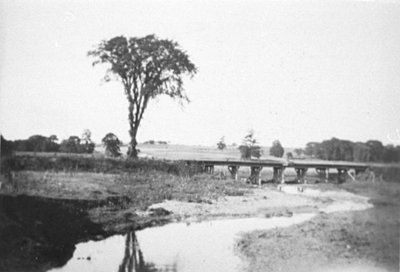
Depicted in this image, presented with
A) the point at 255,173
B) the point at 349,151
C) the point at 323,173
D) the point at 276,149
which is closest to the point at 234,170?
the point at 255,173

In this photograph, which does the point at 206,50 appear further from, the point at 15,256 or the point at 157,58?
the point at 15,256

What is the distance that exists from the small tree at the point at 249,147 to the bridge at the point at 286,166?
67mm

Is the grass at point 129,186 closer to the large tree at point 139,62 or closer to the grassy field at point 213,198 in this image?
the grassy field at point 213,198

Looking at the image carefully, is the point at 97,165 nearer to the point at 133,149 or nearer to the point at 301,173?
the point at 133,149

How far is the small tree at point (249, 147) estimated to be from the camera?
13.9ft

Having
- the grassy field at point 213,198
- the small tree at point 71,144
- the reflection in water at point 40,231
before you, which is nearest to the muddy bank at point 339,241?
Result: the grassy field at point 213,198

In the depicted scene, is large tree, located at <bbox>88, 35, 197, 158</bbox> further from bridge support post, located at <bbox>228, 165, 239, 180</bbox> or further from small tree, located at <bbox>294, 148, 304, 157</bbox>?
small tree, located at <bbox>294, 148, 304, 157</bbox>

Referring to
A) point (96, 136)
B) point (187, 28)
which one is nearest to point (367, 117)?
point (187, 28)

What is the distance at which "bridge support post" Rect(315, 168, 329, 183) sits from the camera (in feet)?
14.1

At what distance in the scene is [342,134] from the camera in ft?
14.1

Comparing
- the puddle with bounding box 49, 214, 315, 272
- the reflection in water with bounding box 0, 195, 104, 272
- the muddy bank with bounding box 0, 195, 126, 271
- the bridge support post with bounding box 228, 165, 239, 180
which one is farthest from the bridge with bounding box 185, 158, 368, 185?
the reflection in water with bounding box 0, 195, 104, 272

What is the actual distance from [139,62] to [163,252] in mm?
1964

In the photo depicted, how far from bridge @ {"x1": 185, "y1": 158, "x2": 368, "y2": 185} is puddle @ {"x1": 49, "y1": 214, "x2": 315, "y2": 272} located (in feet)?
2.12

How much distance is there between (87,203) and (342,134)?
2.78 m
